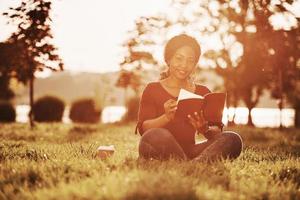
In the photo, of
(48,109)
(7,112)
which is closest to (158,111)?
(48,109)

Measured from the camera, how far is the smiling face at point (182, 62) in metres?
6.52

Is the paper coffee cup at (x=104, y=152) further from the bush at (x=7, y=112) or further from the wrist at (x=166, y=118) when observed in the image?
the bush at (x=7, y=112)

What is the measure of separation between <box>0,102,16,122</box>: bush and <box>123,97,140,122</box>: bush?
20.2ft

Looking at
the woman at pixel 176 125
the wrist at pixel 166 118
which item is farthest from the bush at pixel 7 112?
the wrist at pixel 166 118

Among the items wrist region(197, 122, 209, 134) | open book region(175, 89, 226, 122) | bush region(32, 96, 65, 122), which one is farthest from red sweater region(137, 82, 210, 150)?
bush region(32, 96, 65, 122)

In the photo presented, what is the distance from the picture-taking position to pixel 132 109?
2917 centimetres

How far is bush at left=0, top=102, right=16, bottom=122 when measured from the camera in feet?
87.0

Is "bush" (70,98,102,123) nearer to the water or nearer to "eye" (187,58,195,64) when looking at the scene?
the water

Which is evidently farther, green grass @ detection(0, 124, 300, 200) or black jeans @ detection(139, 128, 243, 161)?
black jeans @ detection(139, 128, 243, 161)

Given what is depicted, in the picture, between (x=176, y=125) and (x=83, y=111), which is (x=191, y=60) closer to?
(x=176, y=125)

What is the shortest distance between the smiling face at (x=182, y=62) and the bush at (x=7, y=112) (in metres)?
21.4

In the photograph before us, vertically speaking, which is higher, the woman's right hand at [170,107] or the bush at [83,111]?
the woman's right hand at [170,107]

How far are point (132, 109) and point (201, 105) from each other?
23172 millimetres

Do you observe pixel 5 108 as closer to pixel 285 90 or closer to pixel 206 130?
pixel 285 90
